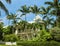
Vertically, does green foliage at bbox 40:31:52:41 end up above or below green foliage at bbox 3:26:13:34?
above

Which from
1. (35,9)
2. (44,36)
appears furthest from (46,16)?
(44,36)

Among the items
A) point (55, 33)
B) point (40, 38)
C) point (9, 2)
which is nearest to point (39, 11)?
point (40, 38)

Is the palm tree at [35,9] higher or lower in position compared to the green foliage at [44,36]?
higher

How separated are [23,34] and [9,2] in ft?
189

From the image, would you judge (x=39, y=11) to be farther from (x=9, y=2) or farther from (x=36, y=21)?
(x=9, y=2)

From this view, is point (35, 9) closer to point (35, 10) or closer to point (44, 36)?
point (35, 10)

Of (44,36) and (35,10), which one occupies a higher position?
(35,10)

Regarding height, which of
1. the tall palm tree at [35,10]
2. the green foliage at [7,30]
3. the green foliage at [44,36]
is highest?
the tall palm tree at [35,10]

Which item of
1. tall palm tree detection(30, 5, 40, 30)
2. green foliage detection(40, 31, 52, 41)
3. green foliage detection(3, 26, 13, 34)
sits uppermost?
tall palm tree detection(30, 5, 40, 30)

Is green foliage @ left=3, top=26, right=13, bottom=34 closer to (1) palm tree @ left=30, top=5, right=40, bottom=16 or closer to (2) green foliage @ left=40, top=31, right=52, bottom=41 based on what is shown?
(1) palm tree @ left=30, top=5, right=40, bottom=16

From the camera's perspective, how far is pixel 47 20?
277 ft

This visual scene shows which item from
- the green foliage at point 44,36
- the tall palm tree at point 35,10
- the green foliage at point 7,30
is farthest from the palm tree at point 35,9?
the green foliage at point 44,36

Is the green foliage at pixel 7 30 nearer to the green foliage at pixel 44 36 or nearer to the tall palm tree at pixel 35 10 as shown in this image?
the tall palm tree at pixel 35 10

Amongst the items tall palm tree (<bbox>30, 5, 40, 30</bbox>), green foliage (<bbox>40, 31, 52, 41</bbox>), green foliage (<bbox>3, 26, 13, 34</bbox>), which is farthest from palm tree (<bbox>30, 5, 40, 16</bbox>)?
green foliage (<bbox>40, 31, 52, 41</bbox>)
